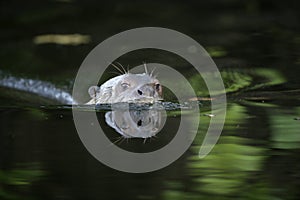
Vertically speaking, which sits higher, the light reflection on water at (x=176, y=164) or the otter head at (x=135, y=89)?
the otter head at (x=135, y=89)

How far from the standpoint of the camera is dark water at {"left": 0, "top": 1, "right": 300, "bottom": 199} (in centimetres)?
281

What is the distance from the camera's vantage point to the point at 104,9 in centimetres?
774

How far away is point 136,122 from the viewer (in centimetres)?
387

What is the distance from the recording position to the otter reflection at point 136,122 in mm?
3611

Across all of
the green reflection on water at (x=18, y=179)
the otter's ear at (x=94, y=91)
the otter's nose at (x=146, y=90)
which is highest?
the otter's ear at (x=94, y=91)

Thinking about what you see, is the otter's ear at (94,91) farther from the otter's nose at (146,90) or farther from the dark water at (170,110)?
the otter's nose at (146,90)

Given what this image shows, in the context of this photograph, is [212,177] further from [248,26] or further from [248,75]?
[248,26]

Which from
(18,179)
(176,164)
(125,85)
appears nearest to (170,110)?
(125,85)

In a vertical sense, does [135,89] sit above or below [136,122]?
above

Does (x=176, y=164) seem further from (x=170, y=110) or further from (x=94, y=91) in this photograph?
(x=94, y=91)

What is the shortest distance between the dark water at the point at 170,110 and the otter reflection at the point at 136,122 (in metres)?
0.06

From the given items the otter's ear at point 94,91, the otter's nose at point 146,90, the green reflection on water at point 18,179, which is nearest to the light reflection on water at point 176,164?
the green reflection on water at point 18,179

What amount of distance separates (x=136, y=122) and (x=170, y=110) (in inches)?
11.5

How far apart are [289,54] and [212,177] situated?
10.5 ft
